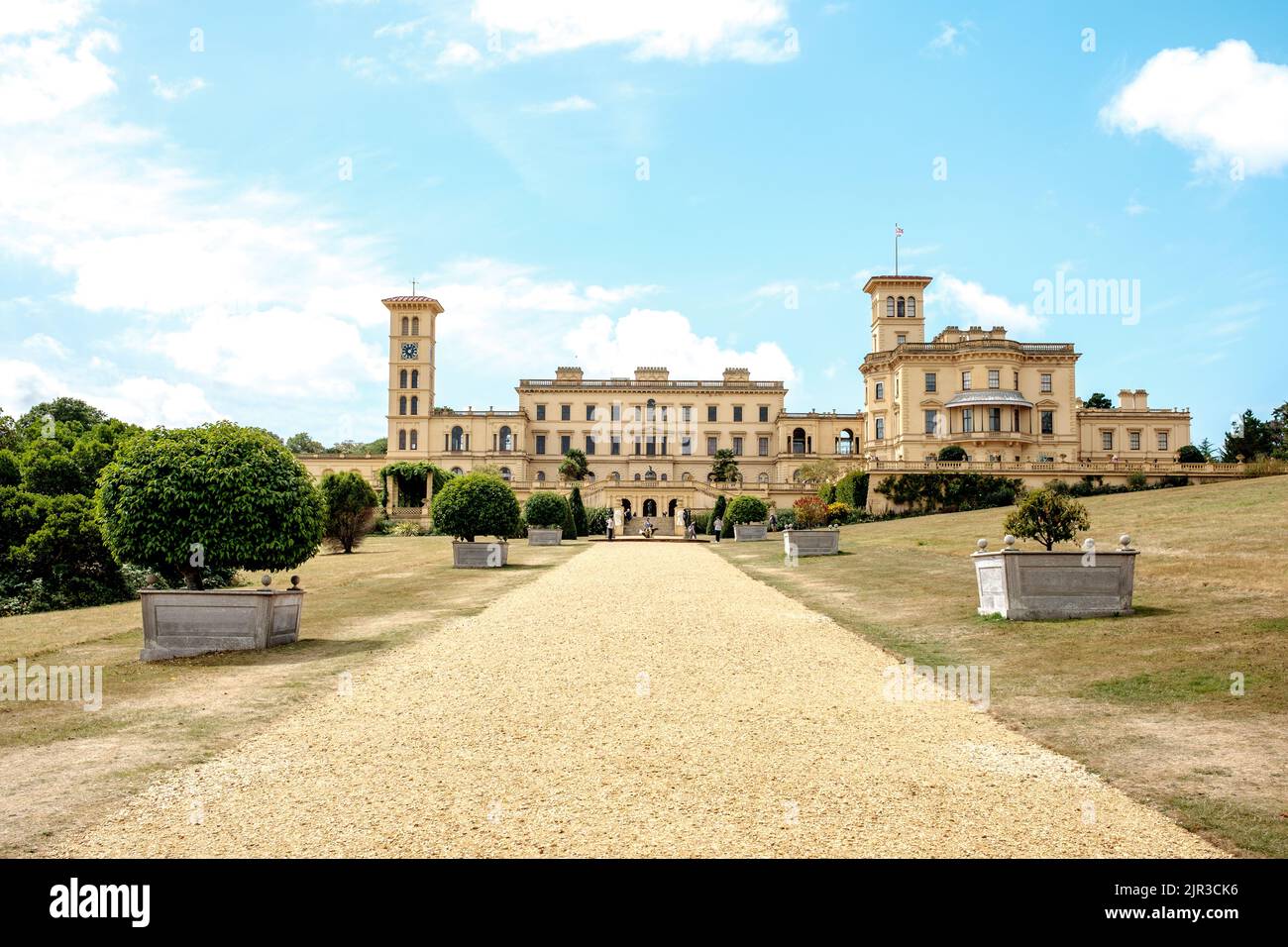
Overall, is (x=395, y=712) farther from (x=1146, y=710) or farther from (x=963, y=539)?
(x=963, y=539)

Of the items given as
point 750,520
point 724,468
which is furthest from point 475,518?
point 724,468

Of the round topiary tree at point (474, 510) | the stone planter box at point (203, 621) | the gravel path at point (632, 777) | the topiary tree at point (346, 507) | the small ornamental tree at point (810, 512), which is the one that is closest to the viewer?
the gravel path at point (632, 777)

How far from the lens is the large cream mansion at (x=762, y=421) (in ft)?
220

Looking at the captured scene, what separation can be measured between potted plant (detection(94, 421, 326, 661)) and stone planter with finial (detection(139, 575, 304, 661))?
1 centimetres

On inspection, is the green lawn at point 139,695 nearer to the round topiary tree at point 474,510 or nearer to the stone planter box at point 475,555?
the stone planter box at point 475,555

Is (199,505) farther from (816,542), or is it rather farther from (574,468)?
(574,468)

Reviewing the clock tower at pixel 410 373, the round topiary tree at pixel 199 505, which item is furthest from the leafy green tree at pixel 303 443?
the round topiary tree at pixel 199 505

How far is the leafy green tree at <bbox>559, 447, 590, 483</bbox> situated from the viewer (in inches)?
3465

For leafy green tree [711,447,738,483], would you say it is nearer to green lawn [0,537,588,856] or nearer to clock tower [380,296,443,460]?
clock tower [380,296,443,460]

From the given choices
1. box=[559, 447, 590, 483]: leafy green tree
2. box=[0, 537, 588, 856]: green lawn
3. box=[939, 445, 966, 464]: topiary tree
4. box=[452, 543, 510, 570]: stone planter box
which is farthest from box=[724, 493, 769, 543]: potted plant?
box=[559, 447, 590, 483]: leafy green tree

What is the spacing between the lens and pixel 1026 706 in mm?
8531
